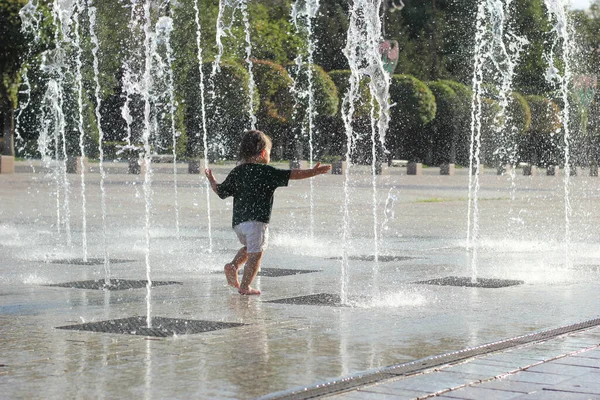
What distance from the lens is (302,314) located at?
24.1 ft

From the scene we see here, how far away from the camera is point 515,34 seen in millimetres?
72750

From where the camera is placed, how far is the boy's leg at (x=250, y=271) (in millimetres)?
8055

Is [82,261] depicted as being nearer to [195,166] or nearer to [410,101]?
[195,166]

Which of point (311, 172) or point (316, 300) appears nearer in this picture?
point (311, 172)

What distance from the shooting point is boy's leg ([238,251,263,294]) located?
8.05 meters

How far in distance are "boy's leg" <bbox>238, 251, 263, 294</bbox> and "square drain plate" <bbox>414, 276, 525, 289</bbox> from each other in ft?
5.44

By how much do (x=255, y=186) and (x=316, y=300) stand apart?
84 cm

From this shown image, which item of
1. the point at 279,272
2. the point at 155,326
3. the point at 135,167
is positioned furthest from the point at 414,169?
the point at 155,326

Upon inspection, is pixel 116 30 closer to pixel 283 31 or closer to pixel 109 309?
pixel 283 31

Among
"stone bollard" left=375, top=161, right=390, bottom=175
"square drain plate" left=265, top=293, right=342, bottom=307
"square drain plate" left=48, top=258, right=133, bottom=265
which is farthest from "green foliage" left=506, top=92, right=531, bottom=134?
"square drain plate" left=265, top=293, right=342, bottom=307

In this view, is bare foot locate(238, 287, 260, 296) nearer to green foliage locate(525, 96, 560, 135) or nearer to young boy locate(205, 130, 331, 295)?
young boy locate(205, 130, 331, 295)

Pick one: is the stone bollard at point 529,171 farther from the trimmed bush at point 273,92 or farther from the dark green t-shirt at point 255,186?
the dark green t-shirt at point 255,186

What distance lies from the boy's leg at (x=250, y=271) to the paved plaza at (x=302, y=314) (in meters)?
0.11

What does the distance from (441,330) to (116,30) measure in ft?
161
